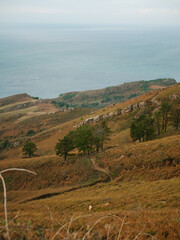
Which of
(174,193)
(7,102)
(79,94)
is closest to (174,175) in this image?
(174,193)

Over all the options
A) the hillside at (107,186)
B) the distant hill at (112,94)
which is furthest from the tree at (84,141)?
the distant hill at (112,94)

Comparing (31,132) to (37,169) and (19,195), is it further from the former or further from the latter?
(19,195)

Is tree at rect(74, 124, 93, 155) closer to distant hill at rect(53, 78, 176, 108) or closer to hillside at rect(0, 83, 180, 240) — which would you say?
hillside at rect(0, 83, 180, 240)

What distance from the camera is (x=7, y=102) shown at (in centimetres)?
13725

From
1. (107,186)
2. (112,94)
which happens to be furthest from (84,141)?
(112,94)

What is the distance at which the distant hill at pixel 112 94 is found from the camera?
151625mm

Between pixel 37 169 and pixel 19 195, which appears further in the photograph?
pixel 37 169

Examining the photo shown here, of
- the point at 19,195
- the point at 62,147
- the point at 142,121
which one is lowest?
the point at 19,195

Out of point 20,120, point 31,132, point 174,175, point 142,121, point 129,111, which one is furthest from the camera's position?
point 20,120

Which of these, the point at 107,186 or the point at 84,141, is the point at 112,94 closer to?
the point at 84,141

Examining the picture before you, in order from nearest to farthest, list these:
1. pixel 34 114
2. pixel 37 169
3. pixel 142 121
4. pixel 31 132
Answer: pixel 37 169
pixel 142 121
pixel 31 132
pixel 34 114

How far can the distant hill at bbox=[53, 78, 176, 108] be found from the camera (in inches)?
5969

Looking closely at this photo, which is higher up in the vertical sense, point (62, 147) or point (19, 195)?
point (62, 147)

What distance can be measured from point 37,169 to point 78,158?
7627 millimetres
